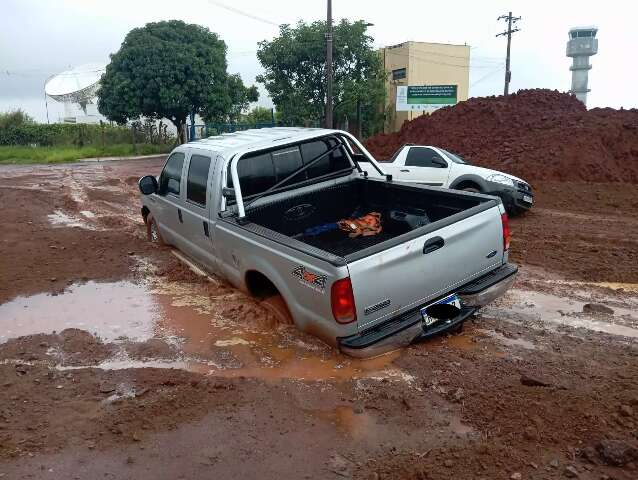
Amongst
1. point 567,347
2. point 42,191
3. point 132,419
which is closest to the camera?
point 132,419

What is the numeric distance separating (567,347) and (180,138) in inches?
1209

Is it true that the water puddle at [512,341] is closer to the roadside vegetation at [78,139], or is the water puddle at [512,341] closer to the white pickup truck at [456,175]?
the white pickup truck at [456,175]

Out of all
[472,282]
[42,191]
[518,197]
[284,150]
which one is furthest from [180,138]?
[472,282]

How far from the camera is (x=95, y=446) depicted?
3551 millimetres

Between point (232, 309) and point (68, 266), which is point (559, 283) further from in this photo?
point (68, 266)

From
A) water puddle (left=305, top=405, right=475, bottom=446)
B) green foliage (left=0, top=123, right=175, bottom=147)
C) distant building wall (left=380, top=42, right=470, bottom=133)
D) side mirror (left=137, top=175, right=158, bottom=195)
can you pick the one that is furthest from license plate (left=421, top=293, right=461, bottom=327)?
green foliage (left=0, top=123, right=175, bottom=147)

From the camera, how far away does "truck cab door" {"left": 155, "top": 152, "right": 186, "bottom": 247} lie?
6707 millimetres

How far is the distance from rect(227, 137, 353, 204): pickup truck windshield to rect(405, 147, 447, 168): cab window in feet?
18.8

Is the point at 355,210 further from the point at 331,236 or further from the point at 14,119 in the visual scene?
the point at 14,119

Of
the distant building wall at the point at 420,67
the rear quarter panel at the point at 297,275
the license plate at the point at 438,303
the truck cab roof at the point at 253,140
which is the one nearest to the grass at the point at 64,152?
the distant building wall at the point at 420,67

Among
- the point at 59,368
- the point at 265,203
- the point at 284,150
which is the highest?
the point at 284,150

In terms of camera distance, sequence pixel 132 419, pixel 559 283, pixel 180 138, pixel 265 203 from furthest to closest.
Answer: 1. pixel 180 138
2. pixel 559 283
3. pixel 265 203
4. pixel 132 419

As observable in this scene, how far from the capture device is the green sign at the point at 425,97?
93.6 ft

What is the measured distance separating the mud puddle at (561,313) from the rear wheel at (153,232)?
4760 mm
